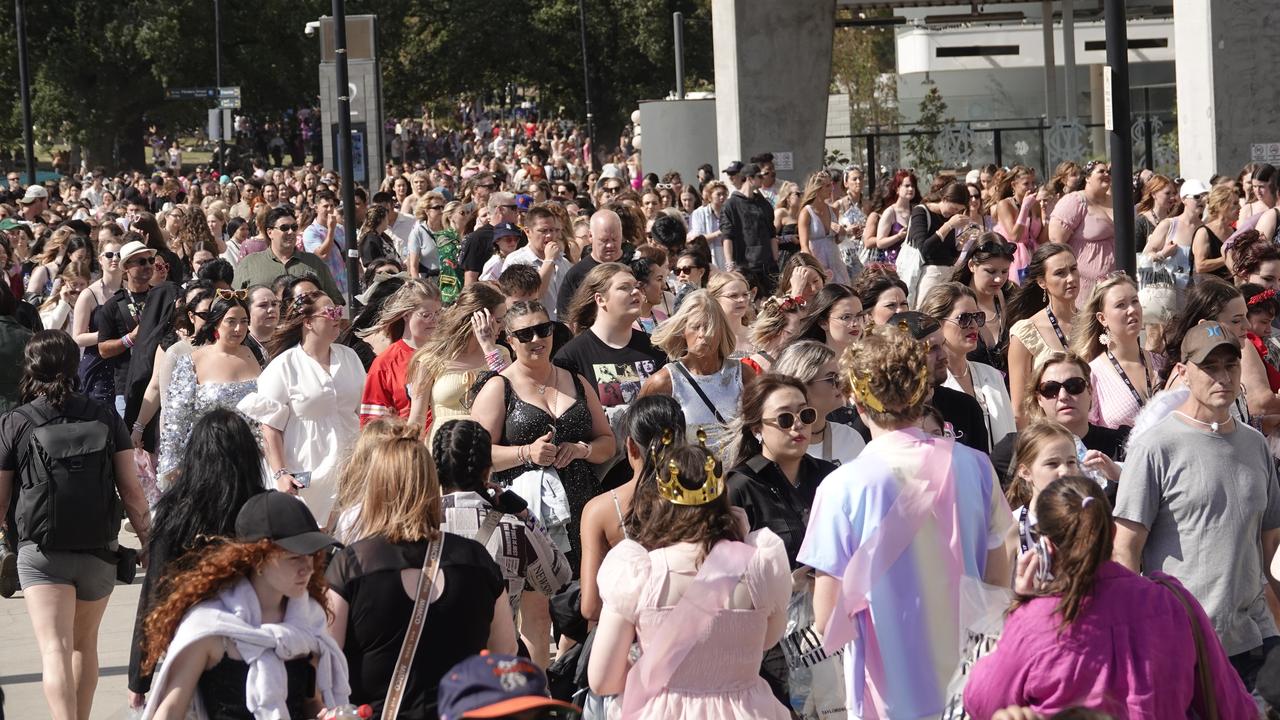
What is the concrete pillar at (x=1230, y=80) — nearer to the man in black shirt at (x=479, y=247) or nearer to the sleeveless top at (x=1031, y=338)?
the man in black shirt at (x=479, y=247)

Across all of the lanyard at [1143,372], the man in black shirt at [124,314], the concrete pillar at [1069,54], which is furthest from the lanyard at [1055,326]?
the concrete pillar at [1069,54]

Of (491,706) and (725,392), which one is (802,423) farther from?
(491,706)

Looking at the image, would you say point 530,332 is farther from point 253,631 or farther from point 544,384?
point 253,631

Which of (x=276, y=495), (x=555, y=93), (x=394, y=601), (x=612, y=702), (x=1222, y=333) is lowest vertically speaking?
(x=612, y=702)

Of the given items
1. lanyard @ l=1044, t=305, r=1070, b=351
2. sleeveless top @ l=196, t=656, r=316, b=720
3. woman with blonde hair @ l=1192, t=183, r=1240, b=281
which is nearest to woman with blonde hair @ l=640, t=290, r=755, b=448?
lanyard @ l=1044, t=305, r=1070, b=351

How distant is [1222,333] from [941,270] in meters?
8.03

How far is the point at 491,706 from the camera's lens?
9.55ft

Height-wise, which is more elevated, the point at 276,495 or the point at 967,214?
the point at 967,214

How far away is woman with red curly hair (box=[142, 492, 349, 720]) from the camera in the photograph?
4555 millimetres

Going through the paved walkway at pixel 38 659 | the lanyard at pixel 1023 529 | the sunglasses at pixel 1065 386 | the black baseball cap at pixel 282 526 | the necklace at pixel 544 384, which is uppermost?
the necklace at pixel 544 384

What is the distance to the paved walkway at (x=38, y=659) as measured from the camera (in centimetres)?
813

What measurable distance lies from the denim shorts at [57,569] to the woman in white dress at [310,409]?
1.24m

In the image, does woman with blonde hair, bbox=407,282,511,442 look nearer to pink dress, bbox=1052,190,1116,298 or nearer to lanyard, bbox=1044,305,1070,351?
lanyard, bbox=1044,305,1070,351

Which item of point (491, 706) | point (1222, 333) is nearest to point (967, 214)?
point (1222, 333)
